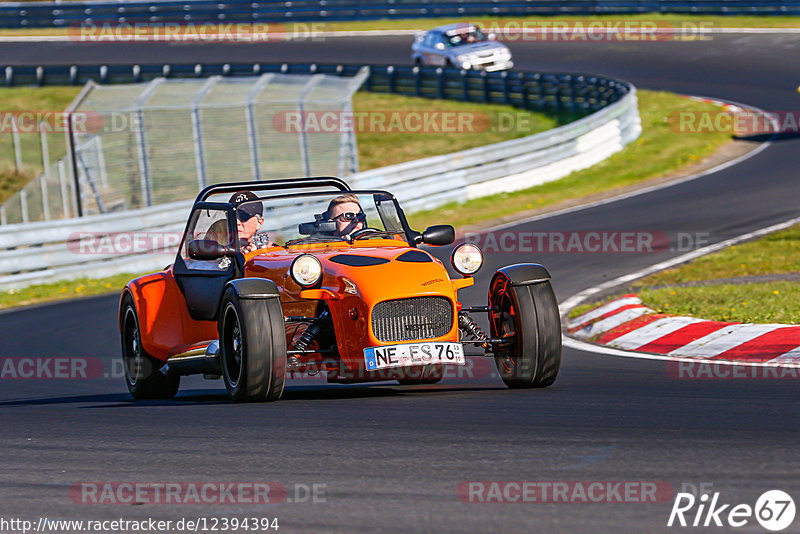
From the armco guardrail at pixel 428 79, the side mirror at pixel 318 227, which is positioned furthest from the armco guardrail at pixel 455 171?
the side mirror at pixel 318 227

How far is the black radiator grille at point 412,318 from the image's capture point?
24.1 feet

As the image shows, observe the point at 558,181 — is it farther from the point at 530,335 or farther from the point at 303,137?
the point at 530,335

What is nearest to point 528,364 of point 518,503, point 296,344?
point 296,344

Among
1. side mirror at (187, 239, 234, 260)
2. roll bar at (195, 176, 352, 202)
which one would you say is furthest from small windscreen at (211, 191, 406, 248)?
side mirror at (187, 239, 234, 260)

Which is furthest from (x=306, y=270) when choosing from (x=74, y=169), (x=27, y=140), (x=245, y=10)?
(x=245, y=10)

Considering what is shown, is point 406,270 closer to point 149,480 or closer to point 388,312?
point 388,312

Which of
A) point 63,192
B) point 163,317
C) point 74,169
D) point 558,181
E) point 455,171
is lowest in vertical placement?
point 558,181

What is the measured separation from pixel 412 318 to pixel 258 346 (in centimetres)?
100

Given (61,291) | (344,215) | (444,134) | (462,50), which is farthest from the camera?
(462,50)

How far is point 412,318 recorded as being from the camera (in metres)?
7.45

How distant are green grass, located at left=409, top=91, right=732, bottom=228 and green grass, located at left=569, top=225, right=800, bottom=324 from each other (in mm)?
6082

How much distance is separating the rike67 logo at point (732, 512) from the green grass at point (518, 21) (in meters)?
40.0

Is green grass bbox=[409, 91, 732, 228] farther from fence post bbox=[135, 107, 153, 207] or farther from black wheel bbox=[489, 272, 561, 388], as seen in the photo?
black wheel bbox=[489, 272, 561, 388]

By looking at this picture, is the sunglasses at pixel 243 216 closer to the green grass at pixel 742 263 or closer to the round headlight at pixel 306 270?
the round headlight at pixel 306 270
